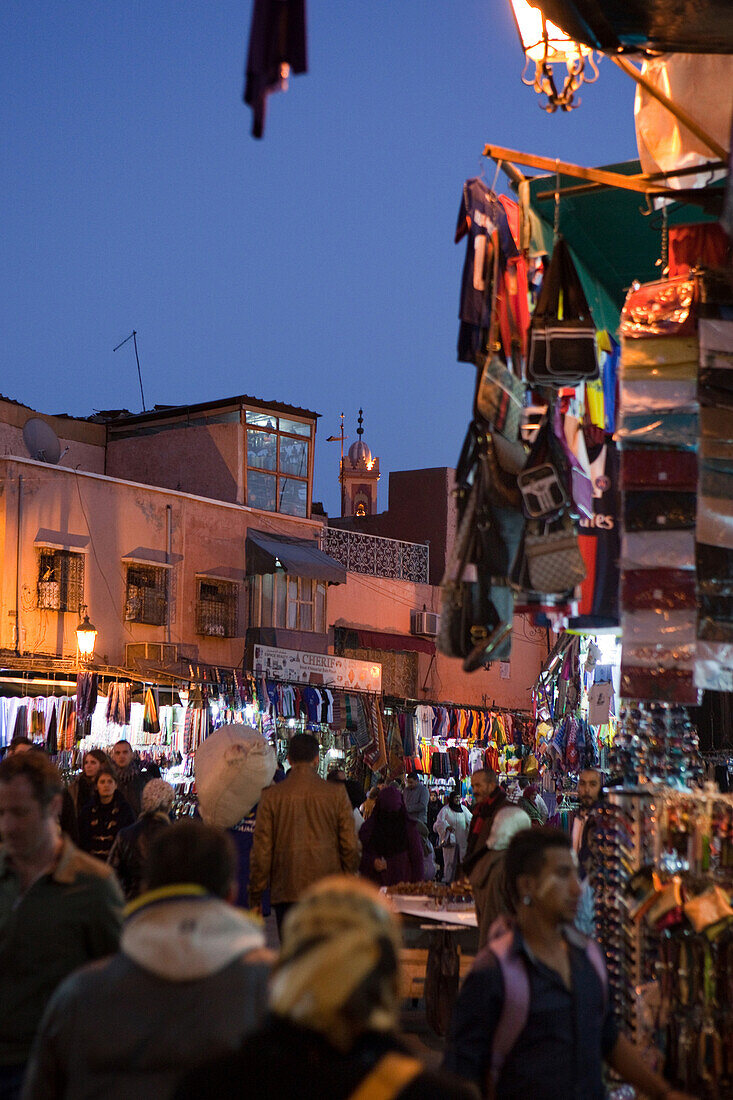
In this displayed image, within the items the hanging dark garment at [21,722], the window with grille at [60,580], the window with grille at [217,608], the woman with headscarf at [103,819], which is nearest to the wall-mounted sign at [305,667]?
the window with grille at [217,608]

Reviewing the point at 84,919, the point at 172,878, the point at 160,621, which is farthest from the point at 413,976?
the point at 160,621

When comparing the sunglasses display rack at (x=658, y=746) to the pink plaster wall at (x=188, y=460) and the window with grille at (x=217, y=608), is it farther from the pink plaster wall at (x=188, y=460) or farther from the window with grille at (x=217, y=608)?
the pink plaster wall at (x=188, y=460)

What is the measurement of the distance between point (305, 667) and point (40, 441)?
270 inches

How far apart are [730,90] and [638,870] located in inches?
130

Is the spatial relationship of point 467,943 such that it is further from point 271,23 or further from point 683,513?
point 271,23

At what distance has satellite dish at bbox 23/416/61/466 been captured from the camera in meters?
25.6

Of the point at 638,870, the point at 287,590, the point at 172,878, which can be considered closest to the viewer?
the point at 172,878

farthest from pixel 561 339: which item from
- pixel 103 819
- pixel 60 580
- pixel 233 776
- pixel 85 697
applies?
pixel 60 580

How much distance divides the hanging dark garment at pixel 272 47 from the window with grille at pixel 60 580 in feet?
73.5

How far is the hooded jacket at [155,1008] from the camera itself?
2.71 m

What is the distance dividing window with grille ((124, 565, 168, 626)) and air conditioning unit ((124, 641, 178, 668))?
0.55 m

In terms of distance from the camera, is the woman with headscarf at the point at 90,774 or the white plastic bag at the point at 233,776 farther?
the white plastic bag at the point at 233,776

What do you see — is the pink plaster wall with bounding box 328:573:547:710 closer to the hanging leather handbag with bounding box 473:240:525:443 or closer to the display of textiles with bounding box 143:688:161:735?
the display of textiles with bounding box 143:688:161:735

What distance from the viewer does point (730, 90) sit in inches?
231
